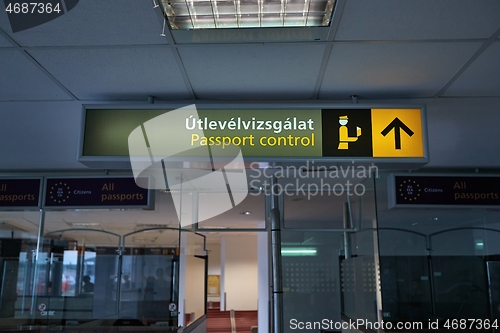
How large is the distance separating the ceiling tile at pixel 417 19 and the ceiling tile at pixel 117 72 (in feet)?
3.06

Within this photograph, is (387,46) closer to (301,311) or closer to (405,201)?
(405,201)

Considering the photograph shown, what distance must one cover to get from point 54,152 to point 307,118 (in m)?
2.71

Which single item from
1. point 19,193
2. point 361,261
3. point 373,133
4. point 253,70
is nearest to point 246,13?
point 253,70

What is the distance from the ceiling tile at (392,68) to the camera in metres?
2.51

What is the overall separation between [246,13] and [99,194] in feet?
11.3

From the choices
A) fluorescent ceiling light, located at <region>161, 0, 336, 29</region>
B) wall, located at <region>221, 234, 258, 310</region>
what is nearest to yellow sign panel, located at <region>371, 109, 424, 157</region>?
fluorescent ceiling light, located at <region>161, 0, 336, 29</region>

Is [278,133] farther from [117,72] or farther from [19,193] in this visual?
[19,193]

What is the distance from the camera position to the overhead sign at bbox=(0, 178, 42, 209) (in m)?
5.34

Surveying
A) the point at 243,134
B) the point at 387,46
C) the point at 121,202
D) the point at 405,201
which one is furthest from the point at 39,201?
the point at 387,46

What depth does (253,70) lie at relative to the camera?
2770 millimetres

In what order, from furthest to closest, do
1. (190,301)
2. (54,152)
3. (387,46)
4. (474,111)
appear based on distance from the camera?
(190,301) < (54,152) < (474,111) < (387,46)

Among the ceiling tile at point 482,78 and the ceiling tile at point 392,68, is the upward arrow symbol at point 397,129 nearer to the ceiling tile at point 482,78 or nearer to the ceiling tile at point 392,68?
the ceiling tile at point 392,68

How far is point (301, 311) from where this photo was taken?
509cm

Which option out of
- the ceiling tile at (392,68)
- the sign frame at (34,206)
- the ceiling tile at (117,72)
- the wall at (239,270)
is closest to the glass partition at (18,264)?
the sign frame at (34,206)
